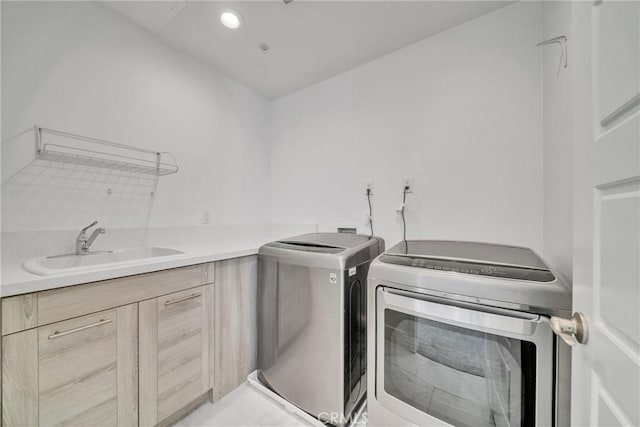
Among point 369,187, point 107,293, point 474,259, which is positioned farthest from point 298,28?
point 107,293

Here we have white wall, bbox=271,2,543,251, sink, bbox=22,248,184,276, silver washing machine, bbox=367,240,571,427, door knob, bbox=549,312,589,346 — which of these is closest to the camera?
door knob, bbox=549,312,589,346

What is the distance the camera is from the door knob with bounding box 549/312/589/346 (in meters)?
0.54

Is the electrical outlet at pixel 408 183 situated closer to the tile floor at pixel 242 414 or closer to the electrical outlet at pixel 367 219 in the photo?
the electrical outlet at pixel 367 219

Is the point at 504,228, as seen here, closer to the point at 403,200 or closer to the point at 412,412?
the point at 403,200

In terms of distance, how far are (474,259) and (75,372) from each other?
171 cm

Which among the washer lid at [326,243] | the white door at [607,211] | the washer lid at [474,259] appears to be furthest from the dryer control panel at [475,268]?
the washer lid at [326,243]

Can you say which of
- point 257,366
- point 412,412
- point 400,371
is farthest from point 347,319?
point 257,366

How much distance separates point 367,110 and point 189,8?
4.65ft

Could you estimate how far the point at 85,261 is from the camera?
53.3 inches

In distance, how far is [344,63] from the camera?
2055 millimetres

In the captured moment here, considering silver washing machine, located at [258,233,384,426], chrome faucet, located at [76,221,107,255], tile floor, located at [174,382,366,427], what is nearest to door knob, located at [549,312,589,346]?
silver washing machine, located at [258,233,384,426]

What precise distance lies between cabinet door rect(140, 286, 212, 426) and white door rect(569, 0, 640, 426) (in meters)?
1.56

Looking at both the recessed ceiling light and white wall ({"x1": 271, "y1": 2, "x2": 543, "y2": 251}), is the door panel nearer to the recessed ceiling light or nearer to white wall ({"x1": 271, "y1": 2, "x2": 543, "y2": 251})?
white wall ({"x1": 271, "y1": 2, "x2": 543, "y2": 251})

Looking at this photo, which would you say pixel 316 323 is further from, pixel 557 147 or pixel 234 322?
pixel 557 147
